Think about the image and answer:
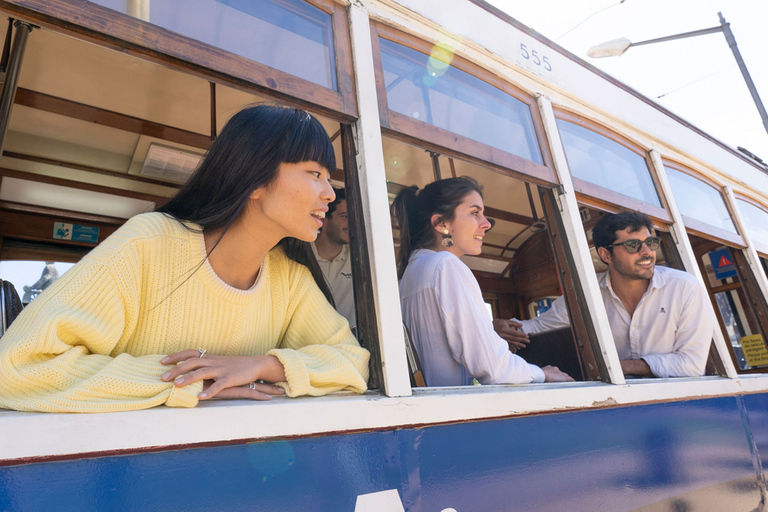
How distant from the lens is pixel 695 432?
7.09 ft

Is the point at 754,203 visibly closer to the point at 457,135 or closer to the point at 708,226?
the point at 708,226

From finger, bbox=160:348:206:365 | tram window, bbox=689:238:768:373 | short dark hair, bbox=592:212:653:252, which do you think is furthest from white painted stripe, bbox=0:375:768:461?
tram window, bbox=689:238:768:373

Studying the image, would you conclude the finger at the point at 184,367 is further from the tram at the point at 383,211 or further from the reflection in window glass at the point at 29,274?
the reflection in window glass at the point at 29,274

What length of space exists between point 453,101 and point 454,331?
937 millimetres

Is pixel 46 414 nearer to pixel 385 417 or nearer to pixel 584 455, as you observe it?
pixel 385 417

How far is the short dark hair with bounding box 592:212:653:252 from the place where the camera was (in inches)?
109

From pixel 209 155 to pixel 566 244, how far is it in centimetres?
157

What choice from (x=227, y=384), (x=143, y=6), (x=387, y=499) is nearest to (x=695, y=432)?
(x=387, y=499)

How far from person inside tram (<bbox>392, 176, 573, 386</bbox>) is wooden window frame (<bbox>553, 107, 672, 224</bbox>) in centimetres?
57

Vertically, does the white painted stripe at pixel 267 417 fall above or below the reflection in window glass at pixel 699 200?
below

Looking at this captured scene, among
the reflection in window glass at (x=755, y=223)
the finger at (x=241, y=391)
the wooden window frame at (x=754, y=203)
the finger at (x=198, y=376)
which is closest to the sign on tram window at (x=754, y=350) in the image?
the wooden window frame at (x=754, y=203)

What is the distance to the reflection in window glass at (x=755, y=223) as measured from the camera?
364 cm

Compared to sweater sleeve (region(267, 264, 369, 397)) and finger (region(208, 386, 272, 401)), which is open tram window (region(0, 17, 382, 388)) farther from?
finger (region(208, 386, 272, 401))

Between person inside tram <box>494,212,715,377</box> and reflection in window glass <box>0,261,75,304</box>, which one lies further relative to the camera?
reflection in window glass <box>0,261,75,304</box>
